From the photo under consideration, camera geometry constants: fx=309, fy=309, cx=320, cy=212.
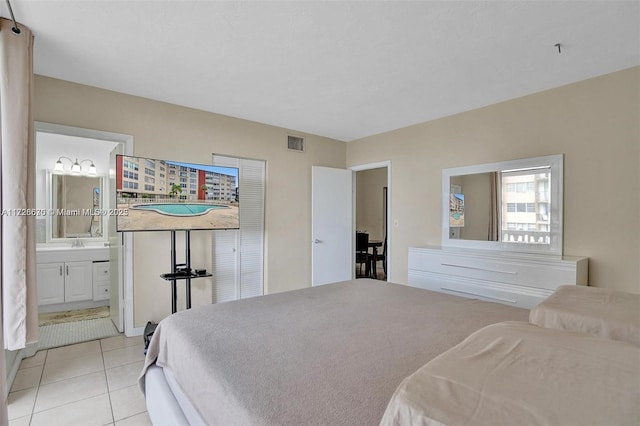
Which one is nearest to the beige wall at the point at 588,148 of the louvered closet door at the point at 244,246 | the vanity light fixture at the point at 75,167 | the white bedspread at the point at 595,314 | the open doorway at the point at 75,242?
the white bedspread at the point at 595,314

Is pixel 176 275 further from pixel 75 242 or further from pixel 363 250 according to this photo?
pixel 363 250

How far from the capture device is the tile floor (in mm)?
1927

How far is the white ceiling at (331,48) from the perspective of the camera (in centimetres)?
187

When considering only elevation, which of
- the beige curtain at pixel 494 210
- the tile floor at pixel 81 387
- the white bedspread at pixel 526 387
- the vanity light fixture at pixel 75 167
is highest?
the vanity light fixture at pixel 75 167

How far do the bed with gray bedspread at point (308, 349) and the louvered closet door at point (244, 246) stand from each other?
1882 mm

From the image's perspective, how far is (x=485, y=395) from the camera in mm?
678

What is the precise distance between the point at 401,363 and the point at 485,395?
551 millimetres

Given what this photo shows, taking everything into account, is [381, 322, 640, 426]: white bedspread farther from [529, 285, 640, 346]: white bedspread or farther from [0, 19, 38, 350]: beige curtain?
[0, 19, 38, 350]: beige curtain

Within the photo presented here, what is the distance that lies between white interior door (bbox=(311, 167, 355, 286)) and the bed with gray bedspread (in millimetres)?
2363

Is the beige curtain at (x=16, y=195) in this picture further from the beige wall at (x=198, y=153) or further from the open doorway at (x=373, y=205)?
the open doorway at (x=373, y=205)

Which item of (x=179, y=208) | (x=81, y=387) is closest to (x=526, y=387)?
(x=81, y=387)

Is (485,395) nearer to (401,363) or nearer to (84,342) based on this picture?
(401,363)

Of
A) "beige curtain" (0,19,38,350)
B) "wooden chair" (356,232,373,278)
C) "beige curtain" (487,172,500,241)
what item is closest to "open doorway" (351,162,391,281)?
"wooden chair" (356,232,373,278)

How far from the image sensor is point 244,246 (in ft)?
13.2
